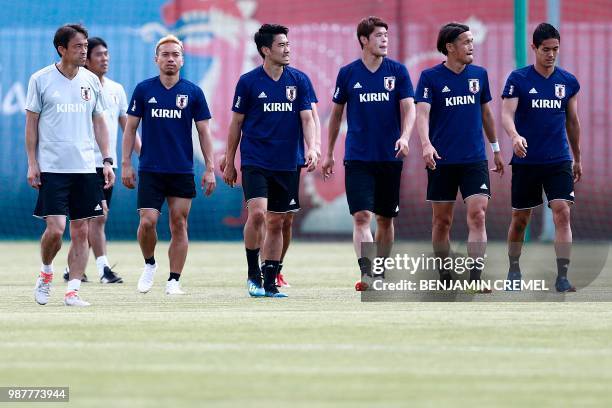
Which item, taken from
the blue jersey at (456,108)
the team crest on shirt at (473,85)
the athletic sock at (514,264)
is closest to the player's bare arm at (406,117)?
the blue jersey at (456,108)

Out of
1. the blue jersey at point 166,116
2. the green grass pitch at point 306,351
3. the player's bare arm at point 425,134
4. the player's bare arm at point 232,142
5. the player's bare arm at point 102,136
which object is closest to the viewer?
the green grass pitch at point 306,351

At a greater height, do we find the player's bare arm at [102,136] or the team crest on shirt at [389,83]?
the team crest on shirt at [389,83]

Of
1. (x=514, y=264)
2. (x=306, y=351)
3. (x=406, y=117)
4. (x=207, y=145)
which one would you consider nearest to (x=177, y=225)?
(x=207, y=145)

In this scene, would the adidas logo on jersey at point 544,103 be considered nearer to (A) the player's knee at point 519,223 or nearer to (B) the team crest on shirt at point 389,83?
(A) the player's knee at point 519,223

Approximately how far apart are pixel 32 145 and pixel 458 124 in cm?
364

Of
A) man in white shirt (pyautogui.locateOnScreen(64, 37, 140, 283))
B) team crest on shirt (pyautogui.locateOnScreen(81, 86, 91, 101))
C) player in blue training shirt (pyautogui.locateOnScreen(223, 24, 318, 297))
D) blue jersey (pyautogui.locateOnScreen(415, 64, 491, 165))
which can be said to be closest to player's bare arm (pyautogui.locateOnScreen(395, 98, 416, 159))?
blue jersey (pyautogui.locateOnScreen(415, 64, 491, 165))

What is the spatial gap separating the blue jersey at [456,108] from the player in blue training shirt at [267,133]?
1067 millimetres

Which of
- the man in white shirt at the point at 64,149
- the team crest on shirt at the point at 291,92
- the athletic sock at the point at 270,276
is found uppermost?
the team crest on shirt at the point at 291,92

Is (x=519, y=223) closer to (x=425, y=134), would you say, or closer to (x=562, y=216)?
(x=562, y=216)

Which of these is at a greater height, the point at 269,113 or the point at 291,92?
the point at 291,92

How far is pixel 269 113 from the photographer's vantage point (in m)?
12.7

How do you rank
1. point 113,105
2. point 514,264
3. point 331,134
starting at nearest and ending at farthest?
1. point 514,264
2. point 331,134
3. point 113,105

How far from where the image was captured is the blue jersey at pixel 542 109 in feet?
42.0

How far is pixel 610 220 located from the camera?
974 inches
